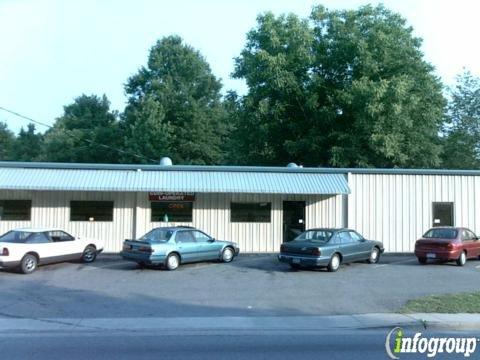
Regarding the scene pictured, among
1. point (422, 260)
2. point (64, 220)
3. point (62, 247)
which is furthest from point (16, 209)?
point (422, 260)

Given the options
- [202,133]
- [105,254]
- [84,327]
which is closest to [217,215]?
[105,254]

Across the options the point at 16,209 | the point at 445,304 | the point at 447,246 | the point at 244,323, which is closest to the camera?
the point at 244,323

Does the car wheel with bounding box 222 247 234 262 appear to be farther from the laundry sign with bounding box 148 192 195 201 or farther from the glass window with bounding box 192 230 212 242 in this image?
the laundry sign with bounding box 148 192 195 201

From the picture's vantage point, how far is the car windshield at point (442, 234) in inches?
810

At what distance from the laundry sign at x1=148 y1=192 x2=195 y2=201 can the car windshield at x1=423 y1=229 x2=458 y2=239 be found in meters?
10.0

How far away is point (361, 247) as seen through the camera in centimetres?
1973

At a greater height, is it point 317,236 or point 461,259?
point 317,236

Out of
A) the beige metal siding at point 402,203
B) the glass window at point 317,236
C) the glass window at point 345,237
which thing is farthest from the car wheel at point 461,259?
the glass window at point 317,236

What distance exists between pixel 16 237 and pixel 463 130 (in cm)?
3756

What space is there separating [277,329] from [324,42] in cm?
2943

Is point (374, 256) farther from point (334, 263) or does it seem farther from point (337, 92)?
point (337, 92)

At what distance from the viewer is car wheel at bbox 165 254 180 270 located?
60.4 feet

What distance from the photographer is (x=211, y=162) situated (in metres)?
51.3

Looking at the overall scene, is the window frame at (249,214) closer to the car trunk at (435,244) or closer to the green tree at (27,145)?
the car trunk at (435,244)
